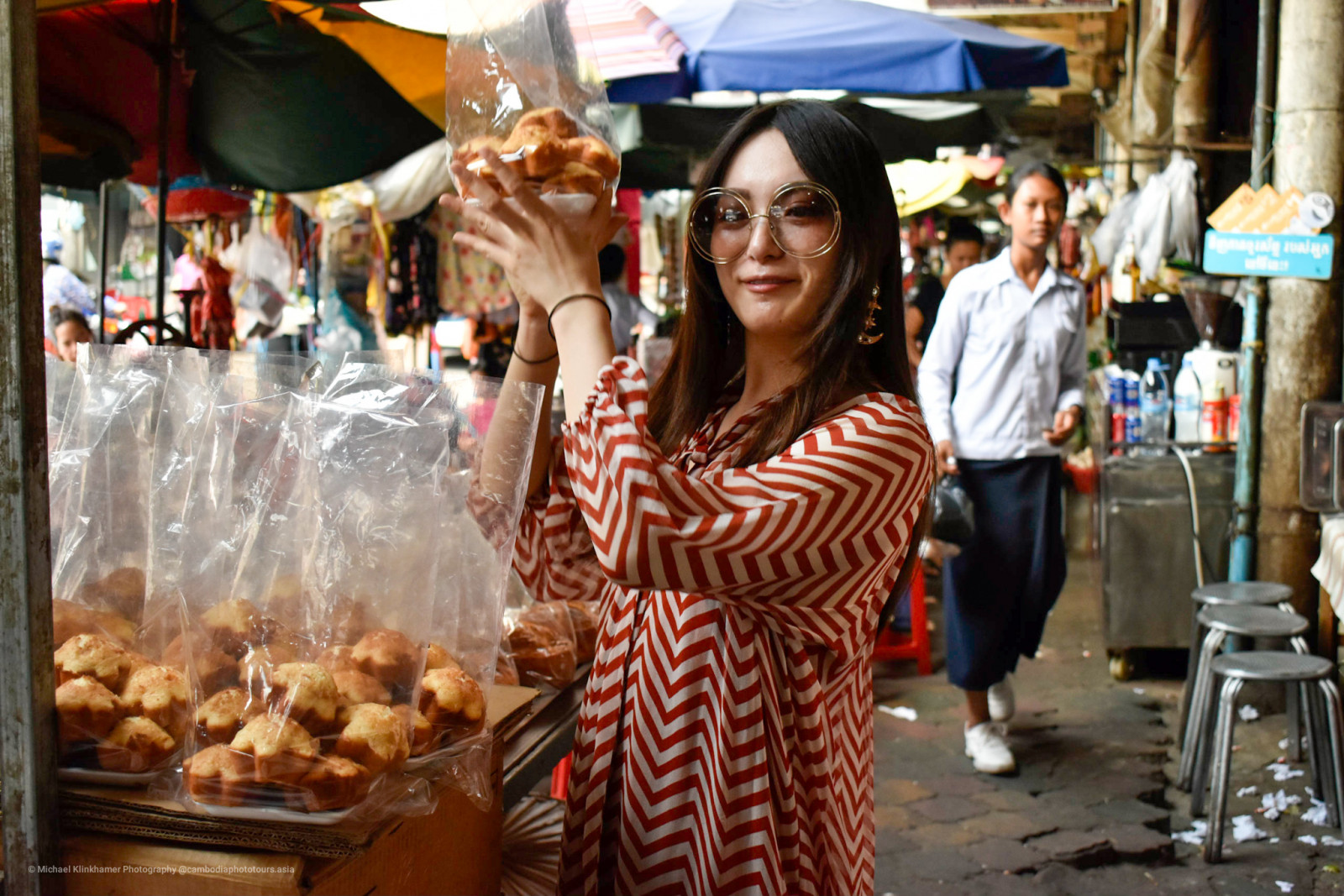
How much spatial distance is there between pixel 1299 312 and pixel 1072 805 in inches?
93.8

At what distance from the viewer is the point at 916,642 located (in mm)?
5602

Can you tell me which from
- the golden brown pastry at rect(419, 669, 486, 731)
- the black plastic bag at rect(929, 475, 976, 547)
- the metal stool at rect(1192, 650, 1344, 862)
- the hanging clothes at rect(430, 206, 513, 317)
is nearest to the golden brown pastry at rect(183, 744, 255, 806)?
the golden brown pastry at rect(419, 669, 486, 731)

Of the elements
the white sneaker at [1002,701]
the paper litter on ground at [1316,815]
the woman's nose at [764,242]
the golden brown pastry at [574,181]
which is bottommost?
the paper litter on ground at [1316,815]

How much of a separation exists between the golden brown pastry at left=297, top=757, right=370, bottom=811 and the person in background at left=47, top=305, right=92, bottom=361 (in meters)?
5.07

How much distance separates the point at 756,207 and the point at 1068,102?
618 inches

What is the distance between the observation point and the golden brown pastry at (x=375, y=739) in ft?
4.28

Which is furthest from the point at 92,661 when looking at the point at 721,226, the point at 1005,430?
the point at 1005,430

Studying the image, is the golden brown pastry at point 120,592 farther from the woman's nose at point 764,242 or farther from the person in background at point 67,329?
the person in background at point 67,329

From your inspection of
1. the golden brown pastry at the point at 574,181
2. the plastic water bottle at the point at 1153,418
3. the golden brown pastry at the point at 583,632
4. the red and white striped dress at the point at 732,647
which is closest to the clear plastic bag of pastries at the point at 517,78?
the golden brown pastry at the point at 574,181

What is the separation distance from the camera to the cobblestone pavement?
342cm

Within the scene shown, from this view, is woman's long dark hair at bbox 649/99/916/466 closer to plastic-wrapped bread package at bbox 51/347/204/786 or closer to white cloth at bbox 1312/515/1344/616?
plastic-wrapped bread package at bbox 51/347/204/786

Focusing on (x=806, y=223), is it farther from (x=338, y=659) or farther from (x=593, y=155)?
(x=338, y=659)

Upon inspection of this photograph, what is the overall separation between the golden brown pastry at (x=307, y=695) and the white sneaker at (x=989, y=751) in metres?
3.49

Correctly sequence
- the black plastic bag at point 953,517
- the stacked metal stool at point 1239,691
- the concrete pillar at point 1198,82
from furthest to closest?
1. the concrete pillar at point 1198,82
2. the black plastic bag at point 953,517
3. the stacked metal stool at point 1239,691
